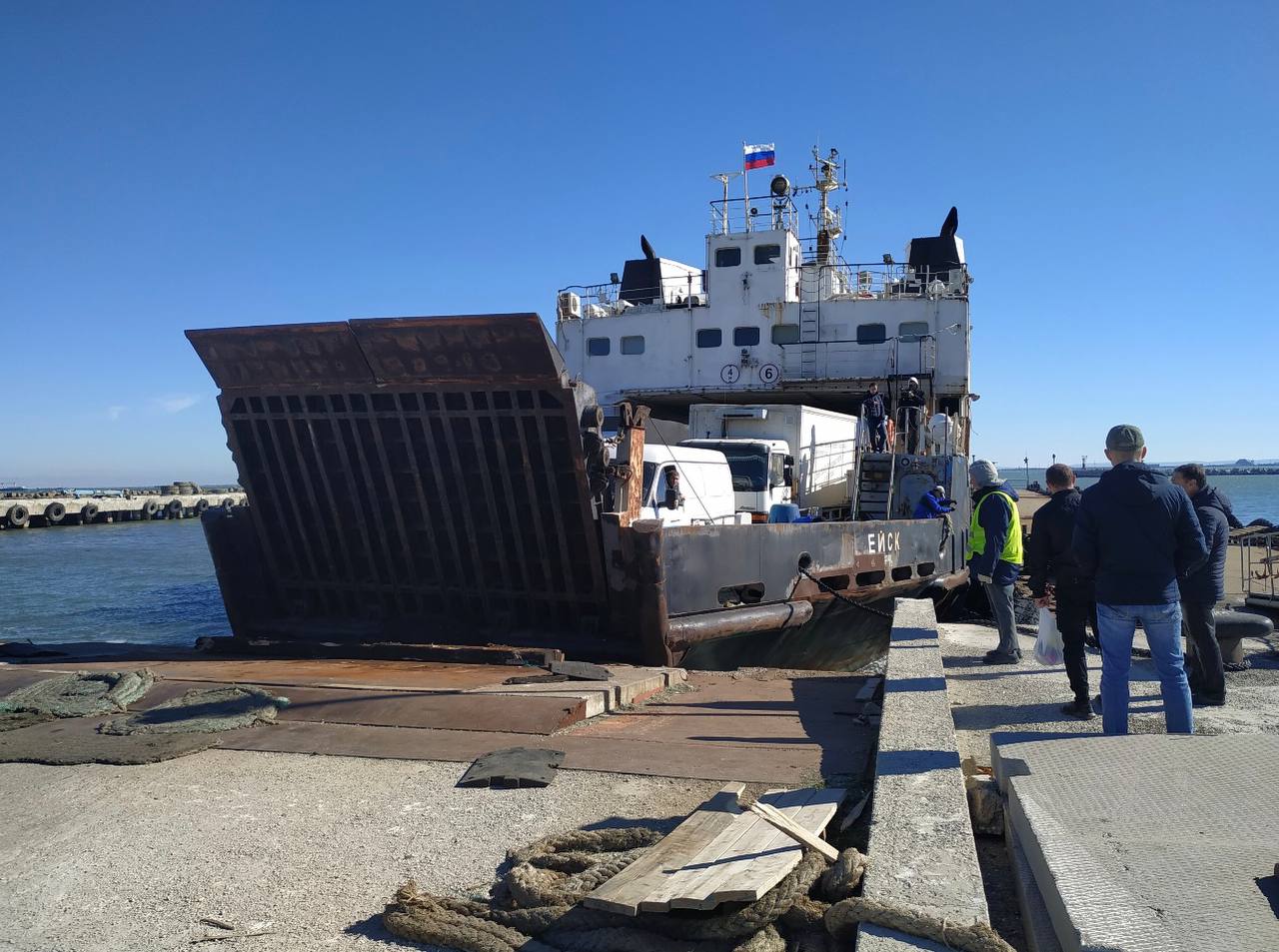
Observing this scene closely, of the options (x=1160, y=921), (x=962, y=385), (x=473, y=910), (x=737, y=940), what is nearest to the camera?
(x=1160, y=921)

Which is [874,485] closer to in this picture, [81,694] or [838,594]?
[838,594]

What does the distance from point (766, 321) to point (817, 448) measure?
4454 mm

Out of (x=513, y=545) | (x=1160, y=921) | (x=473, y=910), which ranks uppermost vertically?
(x=513, y=545)

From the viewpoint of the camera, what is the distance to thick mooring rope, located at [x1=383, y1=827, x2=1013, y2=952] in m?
2.83

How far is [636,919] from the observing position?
300 centimetres

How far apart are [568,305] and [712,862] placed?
1548 centimetres

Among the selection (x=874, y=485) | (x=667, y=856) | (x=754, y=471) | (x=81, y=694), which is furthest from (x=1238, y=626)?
(x=81, y=694)

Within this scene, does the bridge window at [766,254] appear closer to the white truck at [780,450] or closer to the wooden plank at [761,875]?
the white truck at [780,450]

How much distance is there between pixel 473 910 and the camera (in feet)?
10.5

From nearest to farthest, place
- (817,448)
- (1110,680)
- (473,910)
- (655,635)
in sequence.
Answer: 1. (473,910)
2. (1110,680)
3. (655,635)
4. (817,448)

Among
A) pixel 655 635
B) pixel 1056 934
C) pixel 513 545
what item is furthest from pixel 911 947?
pixel 513 545

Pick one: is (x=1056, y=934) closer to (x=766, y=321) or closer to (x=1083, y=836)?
(x=1083, y=836)

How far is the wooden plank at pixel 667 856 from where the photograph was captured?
296cm

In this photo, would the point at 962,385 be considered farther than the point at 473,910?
Yes
